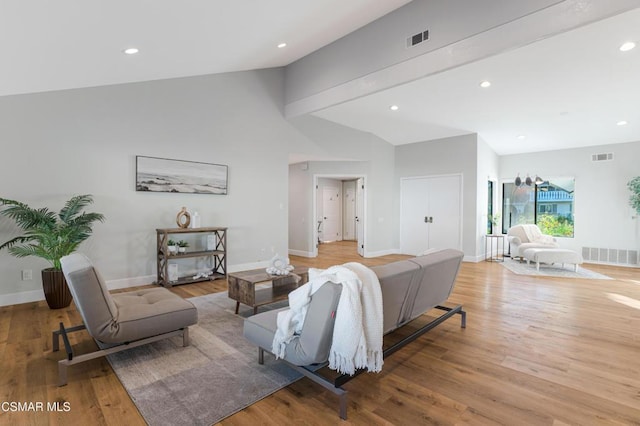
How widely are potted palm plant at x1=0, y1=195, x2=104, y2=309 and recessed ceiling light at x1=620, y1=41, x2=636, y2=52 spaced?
668 cm

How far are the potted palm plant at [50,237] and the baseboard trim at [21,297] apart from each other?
18.3 inches

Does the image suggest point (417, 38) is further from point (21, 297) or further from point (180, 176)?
point (21, 297)

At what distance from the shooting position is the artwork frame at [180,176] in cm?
491

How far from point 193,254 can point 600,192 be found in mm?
8929

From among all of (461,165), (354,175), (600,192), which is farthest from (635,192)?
(354,175)

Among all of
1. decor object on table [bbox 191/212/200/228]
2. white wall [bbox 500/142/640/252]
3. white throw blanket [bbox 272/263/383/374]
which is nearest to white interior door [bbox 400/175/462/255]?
white wall [bbox 500/142/640/252]

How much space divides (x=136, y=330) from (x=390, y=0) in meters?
4.77

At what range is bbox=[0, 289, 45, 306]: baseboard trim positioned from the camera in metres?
3.88

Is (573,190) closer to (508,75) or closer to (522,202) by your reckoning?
(522,202)

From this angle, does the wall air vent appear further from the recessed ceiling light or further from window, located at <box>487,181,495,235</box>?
the recessed ceiling light

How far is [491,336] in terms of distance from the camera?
3.13 metres

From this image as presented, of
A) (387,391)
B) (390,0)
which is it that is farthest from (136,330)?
(390,0)

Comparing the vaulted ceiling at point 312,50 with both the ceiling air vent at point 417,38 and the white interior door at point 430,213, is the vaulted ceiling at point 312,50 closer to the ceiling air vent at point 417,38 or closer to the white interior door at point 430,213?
the ceiling air vent at point 417,38

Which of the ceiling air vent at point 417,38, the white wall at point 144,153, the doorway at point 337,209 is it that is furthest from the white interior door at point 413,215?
the ceiling air vent at point 417,38
